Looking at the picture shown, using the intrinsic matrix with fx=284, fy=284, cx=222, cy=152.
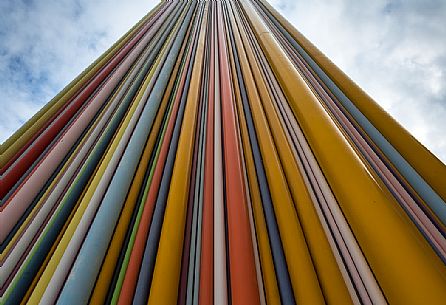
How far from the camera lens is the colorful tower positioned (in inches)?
13.7

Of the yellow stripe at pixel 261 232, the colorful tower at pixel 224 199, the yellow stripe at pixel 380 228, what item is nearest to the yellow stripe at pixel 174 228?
the colorful tower at pixel 224 199

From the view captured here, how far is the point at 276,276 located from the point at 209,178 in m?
0.23

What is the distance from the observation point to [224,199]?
1.65 feet

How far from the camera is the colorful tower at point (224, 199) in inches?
13.7

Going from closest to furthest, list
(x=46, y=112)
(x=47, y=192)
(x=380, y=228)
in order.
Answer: (x=380, y=228) → (x=47, y=192) → (x=46, y=112)

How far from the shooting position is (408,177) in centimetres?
45

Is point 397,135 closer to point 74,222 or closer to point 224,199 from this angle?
point 224,199

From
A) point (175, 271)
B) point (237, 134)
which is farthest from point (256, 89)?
point (175, 271)

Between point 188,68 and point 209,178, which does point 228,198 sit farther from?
Result: point 188,68

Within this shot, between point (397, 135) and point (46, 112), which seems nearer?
point (397, 135)

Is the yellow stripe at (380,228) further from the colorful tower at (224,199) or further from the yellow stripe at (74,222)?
the yellow stripe at (74,222)

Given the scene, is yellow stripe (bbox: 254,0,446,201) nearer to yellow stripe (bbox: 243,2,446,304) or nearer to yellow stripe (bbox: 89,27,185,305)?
yellow stripe (bbox: 243,2,446,304)

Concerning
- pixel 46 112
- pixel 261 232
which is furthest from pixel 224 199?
pixel 46 112

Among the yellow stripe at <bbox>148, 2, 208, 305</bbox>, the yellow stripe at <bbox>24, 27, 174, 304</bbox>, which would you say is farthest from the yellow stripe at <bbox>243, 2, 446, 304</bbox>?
the yellow stripe at <bbox>24, 27, 174, 304</bbox>
